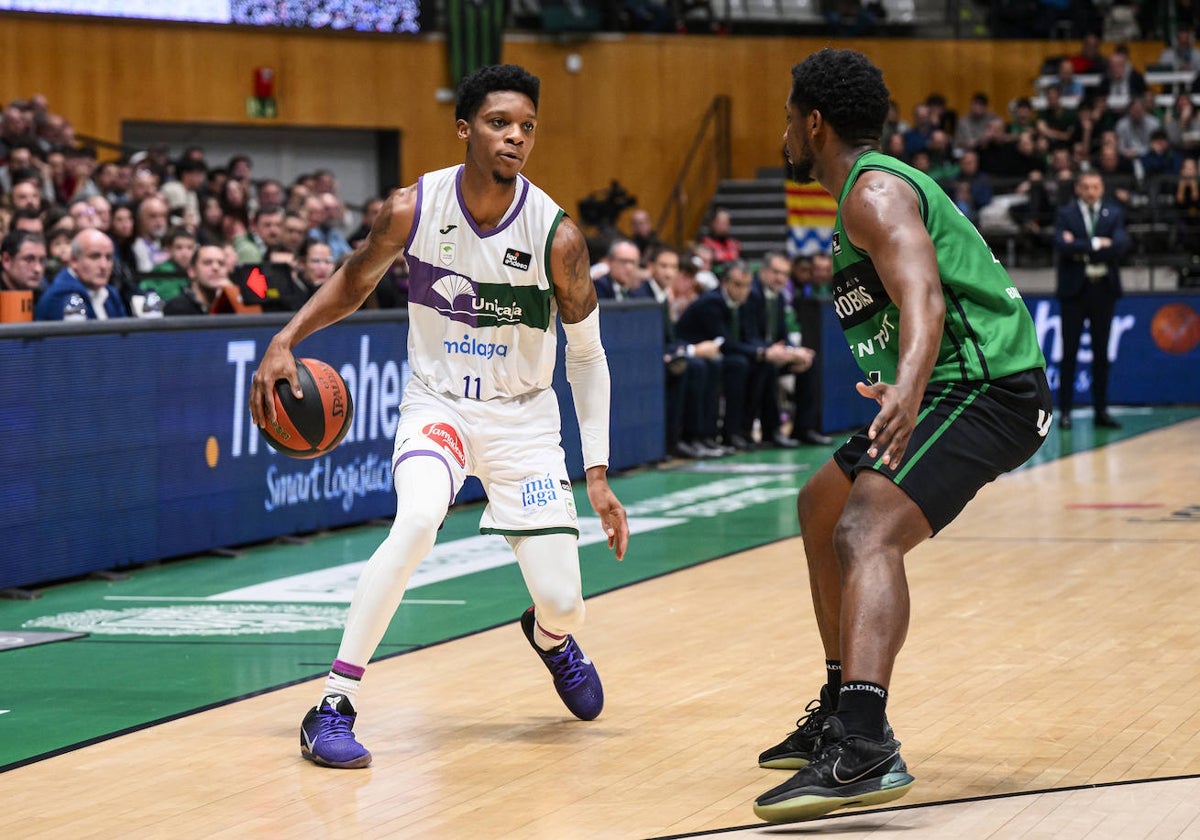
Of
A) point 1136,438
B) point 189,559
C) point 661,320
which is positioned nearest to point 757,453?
point 661,320

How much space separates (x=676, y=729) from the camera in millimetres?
6004

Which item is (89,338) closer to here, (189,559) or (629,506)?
(189,559)

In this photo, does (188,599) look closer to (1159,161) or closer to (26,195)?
(26,195)

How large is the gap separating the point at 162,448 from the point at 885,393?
625 cm

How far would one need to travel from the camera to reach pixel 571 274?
5.95 m

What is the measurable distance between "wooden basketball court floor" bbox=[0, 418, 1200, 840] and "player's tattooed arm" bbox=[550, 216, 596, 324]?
140 cm

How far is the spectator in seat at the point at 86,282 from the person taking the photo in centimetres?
1040

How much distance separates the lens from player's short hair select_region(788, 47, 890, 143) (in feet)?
16.6

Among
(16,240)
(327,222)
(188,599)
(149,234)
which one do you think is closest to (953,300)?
(188,599)

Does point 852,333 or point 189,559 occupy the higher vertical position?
point 852,333

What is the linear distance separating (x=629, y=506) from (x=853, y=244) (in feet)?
25.8

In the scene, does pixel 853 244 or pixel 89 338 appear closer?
pixel 853 244

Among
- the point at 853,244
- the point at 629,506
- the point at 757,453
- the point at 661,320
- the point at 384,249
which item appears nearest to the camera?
the point at 853,244

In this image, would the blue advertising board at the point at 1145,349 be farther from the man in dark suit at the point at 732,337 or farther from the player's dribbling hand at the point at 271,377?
the player's dribbling hand at the point at 271,377
